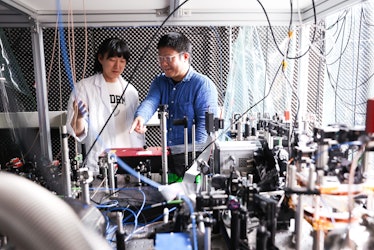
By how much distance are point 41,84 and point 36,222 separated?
1989 millimetres

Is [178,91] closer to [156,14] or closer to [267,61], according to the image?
[156,14]

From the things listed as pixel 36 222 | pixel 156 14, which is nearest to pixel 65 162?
pixel 36 222

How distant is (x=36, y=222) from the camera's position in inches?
20.1

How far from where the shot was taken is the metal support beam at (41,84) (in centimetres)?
212

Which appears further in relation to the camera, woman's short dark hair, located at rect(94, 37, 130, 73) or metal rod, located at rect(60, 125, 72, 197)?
woman's short dark hair, located at rect(94, 37, 130, 73)

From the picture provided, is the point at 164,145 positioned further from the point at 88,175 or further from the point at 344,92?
the point at 344,92

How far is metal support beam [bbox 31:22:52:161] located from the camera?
83.7 inches

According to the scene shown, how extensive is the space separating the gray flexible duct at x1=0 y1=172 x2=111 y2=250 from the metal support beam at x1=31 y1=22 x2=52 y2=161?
171 centimetres

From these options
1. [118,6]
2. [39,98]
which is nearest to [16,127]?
[39,98]

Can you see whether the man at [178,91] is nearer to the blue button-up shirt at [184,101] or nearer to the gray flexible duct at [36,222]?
the blue button-up shirt at [184,101]

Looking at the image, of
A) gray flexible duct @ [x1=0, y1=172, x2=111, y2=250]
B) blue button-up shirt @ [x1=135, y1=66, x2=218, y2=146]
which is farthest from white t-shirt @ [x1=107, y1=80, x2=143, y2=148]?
gray flexible duct @ [x1=0, y1=172, x2=111, y2=250]

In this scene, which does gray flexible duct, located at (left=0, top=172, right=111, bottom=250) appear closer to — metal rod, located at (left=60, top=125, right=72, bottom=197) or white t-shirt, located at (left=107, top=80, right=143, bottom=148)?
metal rod, located at (left=60, top=125, right=72, bottom=197)

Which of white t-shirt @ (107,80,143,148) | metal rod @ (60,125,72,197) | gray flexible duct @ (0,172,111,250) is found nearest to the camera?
gray flexible duct @ (0,172,111,250)

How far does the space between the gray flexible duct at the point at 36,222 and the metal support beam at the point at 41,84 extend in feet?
5.60
